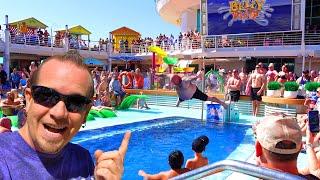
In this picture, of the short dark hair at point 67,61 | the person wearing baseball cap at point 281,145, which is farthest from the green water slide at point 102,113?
the short dark hair at point 67,61

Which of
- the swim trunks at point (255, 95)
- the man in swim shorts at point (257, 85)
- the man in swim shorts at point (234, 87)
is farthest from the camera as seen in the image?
the man in swim shorts at point (234, 87)

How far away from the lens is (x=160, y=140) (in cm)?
979

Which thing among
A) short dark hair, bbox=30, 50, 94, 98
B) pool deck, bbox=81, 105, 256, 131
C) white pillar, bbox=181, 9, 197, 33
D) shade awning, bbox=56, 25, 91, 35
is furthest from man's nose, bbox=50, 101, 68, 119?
shade awning, bbox=56, 25, 91, 35

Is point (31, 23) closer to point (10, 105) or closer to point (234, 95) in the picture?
point (10, 105)

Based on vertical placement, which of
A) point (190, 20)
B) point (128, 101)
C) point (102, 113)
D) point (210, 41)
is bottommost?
point (102, 113)

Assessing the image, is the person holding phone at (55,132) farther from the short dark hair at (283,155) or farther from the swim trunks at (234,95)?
the swim trunks at (234,95)

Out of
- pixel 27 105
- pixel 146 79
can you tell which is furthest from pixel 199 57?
pixel 27 105

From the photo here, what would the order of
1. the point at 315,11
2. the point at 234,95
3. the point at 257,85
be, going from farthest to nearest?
the point at 315,11
the point at 234,95
the point at 257,85

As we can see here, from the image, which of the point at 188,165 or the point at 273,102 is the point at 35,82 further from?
the point at 273,102

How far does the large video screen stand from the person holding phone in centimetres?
2332

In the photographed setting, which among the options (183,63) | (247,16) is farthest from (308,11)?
(183,63)

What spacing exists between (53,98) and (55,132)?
0.13m

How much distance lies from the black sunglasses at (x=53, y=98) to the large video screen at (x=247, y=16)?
23.4 metres

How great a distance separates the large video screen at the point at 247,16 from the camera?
76.1 ft
